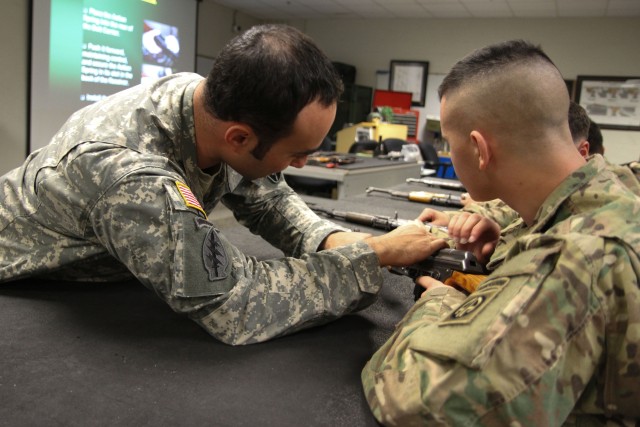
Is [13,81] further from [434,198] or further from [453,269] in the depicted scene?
[453,269]

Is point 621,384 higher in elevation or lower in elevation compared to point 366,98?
lower

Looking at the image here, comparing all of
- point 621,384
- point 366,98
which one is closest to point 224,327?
point 621,384

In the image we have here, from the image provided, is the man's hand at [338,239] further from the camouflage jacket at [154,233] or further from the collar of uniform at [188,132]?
the collar of uniform at [188,132]

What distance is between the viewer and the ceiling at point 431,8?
20.5 ft

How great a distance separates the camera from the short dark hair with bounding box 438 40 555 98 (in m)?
0.94

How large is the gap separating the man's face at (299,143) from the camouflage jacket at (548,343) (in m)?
0.54

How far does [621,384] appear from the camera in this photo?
683 mm

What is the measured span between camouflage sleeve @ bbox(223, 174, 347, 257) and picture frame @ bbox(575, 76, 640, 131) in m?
6.56

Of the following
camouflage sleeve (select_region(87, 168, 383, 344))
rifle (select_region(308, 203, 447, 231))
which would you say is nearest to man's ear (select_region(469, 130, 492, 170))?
camouflage sleeve (select_region(87, 168, 383, 344))

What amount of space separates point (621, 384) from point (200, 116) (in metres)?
0.96

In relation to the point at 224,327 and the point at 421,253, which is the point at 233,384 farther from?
the point at 421,253

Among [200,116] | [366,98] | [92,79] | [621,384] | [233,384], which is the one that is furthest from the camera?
[366,98]

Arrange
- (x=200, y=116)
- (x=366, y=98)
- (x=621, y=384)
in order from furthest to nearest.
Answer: (x=366, y=98) → (x=200, y=116) → (x=621, y=384)

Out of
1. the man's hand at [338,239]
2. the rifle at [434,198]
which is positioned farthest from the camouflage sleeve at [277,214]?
the rifle at [434,198]
